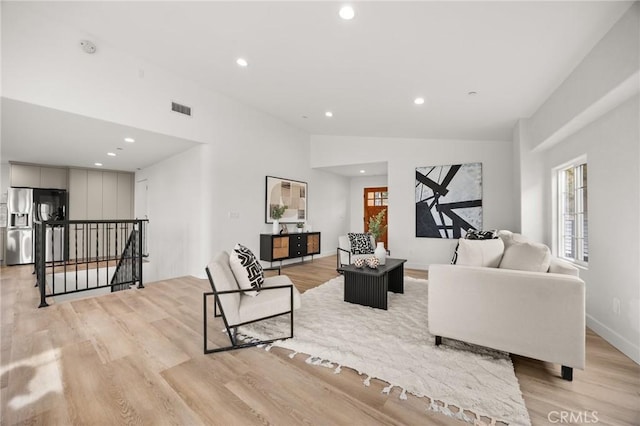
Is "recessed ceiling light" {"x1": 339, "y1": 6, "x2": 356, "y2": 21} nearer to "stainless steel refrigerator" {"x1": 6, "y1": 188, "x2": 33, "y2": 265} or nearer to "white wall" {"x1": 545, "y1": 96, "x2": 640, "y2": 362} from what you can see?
"white wall" {"x1": 545, "y1": 96, "x2": 640, "y2": 362}

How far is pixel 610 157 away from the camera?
2.59 metres

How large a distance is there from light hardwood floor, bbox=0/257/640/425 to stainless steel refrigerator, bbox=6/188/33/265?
4.60 meters

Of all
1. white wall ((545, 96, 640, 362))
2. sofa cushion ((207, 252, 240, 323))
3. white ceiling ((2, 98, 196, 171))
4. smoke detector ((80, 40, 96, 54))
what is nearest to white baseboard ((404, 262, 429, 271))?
white wall ((545, 96, 640, 362))

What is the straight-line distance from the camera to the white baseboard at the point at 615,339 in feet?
7.28

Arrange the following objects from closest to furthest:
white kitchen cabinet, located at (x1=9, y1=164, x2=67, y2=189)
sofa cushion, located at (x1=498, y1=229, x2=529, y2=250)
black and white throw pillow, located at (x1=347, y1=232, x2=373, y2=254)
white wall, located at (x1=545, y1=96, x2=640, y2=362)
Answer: white wall, located at (x1=545, y1=96, x2=640, y2=362), sofa cushion, located at (x1=498, y1=229, x2=529, y2=250), black and white throw pillow, located at (x1=347, y1=232, x2=373, y2=254), white kitchen cabinet, located at (x1=9, y1=164, x2=67, y2=189)

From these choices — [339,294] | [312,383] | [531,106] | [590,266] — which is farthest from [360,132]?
[312,383]

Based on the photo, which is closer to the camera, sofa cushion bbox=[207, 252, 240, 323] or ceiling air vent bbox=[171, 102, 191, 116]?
sofa cushion bbox=[207, 252, 240, 323]

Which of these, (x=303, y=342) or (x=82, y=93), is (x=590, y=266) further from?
(x=82, y=93)

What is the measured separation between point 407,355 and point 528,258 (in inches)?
55.4

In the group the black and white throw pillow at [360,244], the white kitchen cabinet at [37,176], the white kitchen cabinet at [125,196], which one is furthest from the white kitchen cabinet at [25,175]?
the black and white throw pillow at [360,244]

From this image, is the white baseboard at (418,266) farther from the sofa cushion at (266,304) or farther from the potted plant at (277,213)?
the sofa cushion at (266,304)

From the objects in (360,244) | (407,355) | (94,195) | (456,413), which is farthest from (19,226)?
(456,413)

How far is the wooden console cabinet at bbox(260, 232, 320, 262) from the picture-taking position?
5695mm

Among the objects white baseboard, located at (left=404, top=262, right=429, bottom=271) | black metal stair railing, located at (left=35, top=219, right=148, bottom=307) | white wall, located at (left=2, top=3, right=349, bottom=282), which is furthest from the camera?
white baseboard, located at (left=404, top=262, right=429, bottom=271)
